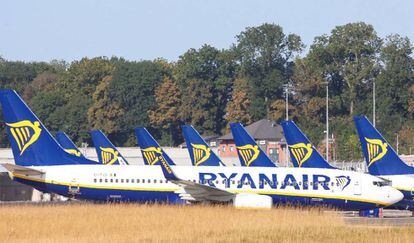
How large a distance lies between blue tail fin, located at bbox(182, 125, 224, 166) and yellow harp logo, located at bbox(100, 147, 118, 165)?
692 centimetres

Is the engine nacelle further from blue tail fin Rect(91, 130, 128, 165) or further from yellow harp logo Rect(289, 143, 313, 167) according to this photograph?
blue tail fin Rect(91, 130, 128, 165)

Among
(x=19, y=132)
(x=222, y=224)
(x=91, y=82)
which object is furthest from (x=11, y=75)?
(x=222, y=224)

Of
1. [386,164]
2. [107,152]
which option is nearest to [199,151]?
[107,152]

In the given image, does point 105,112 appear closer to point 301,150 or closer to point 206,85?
point 206,85

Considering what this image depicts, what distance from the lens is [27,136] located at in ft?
186

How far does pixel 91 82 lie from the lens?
590 ft

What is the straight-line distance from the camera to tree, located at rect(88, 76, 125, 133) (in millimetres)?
165625

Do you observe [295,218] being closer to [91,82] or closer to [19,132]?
[19,132]

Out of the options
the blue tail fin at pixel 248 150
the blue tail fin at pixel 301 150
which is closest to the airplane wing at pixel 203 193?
the blue tail fin at pixel 301 150

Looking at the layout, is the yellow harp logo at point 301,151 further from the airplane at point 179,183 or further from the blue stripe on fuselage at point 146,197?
the blue stripe on fuselage at point 146,197

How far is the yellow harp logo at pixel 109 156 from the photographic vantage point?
8156 centimetres

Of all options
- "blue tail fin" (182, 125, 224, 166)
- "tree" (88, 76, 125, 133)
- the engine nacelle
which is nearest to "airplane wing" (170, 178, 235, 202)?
the engine nacelle

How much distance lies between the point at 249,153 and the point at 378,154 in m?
12.0

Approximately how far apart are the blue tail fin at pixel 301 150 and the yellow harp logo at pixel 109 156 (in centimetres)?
1557
